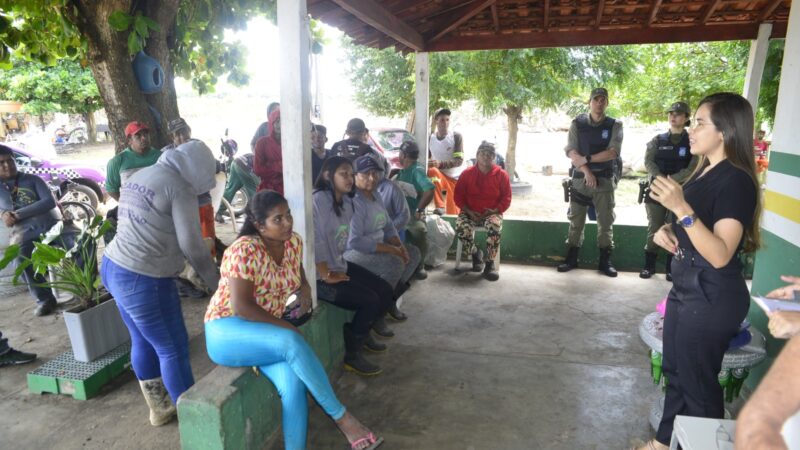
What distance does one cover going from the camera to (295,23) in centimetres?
280

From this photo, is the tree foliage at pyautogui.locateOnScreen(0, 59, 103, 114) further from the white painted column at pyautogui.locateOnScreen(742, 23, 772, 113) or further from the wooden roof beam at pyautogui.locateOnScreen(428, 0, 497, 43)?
the white painted column at pyautogui.locateOnScreen(742, 23, 772, 113)

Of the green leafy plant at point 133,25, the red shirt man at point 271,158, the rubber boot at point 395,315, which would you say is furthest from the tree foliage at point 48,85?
the rubber boot at point 395,315

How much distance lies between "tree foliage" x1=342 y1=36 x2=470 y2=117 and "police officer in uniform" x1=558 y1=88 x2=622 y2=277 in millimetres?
6484

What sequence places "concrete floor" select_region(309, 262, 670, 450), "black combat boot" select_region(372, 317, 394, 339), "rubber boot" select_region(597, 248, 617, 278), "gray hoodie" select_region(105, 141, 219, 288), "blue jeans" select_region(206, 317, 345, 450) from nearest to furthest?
"blue jeans" select_region(206, 317, 345, 450) → "gray hoodie" select_region(105, 141, 219, 288) → "concrete floor" select_region(309, 262, 670, 450) → "black combat boot" select_region(372, 317, 394, 339) → "rubber boot" select_region(597, 248, 617, 278)

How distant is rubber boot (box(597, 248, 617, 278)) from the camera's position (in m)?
5.59

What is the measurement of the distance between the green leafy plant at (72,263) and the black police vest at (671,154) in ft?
16.6

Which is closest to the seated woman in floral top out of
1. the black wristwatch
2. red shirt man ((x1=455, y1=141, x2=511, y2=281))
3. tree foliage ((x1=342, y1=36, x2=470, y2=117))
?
the black wristwatch

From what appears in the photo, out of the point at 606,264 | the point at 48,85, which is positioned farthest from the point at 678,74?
the point at 48,85

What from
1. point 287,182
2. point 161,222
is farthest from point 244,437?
point 287,182

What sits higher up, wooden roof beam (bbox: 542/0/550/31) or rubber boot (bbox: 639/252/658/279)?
wooden roof beam (bbox: 542/0/550/31)

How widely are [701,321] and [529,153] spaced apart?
703 inches

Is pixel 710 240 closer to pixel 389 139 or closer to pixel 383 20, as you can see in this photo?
pixel 383 20

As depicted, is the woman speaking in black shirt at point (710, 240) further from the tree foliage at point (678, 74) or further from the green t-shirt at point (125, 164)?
the tree foliage at point (678, 74)

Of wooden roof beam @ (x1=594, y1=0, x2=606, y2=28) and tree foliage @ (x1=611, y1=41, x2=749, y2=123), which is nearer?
wooden roof beam @ (x1=594, y1=0, x2=606, y2=28)
